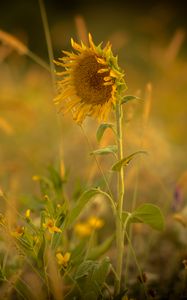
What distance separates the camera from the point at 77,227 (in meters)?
1.65

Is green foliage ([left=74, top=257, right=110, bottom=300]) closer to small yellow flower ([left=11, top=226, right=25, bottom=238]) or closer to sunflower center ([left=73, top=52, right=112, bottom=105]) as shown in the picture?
small yellow flower ([left=11, top=226, right=25, bottom=238])

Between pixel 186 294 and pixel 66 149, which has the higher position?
pixel 66 149

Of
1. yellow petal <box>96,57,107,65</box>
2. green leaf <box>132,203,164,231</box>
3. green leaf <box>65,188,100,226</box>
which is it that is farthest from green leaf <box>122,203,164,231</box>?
yellow petal <box>96,57,107,65</box>

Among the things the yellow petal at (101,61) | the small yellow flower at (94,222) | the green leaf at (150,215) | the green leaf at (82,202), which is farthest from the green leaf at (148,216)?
the yellow petal at (101,61)

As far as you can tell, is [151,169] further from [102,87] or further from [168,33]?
[168,33]

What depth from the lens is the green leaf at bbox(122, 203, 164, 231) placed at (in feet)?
3.94

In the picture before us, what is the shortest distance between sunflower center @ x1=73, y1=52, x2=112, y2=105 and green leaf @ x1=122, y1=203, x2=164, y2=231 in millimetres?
258

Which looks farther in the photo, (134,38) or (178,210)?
(134,38)

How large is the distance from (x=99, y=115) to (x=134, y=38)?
3.83 metres

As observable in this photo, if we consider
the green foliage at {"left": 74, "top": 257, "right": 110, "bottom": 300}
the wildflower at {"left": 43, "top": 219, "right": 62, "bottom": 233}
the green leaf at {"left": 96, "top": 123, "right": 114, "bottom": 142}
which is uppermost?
the green leaf at {"left": 96, "top": 123, "right": 114, "bottom": 142}

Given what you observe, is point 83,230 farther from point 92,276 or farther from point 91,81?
point 91,81

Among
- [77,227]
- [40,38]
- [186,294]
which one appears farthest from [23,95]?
[40,38]

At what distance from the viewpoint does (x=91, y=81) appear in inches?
45.4

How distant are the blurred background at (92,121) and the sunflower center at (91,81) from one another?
0.71 feet
